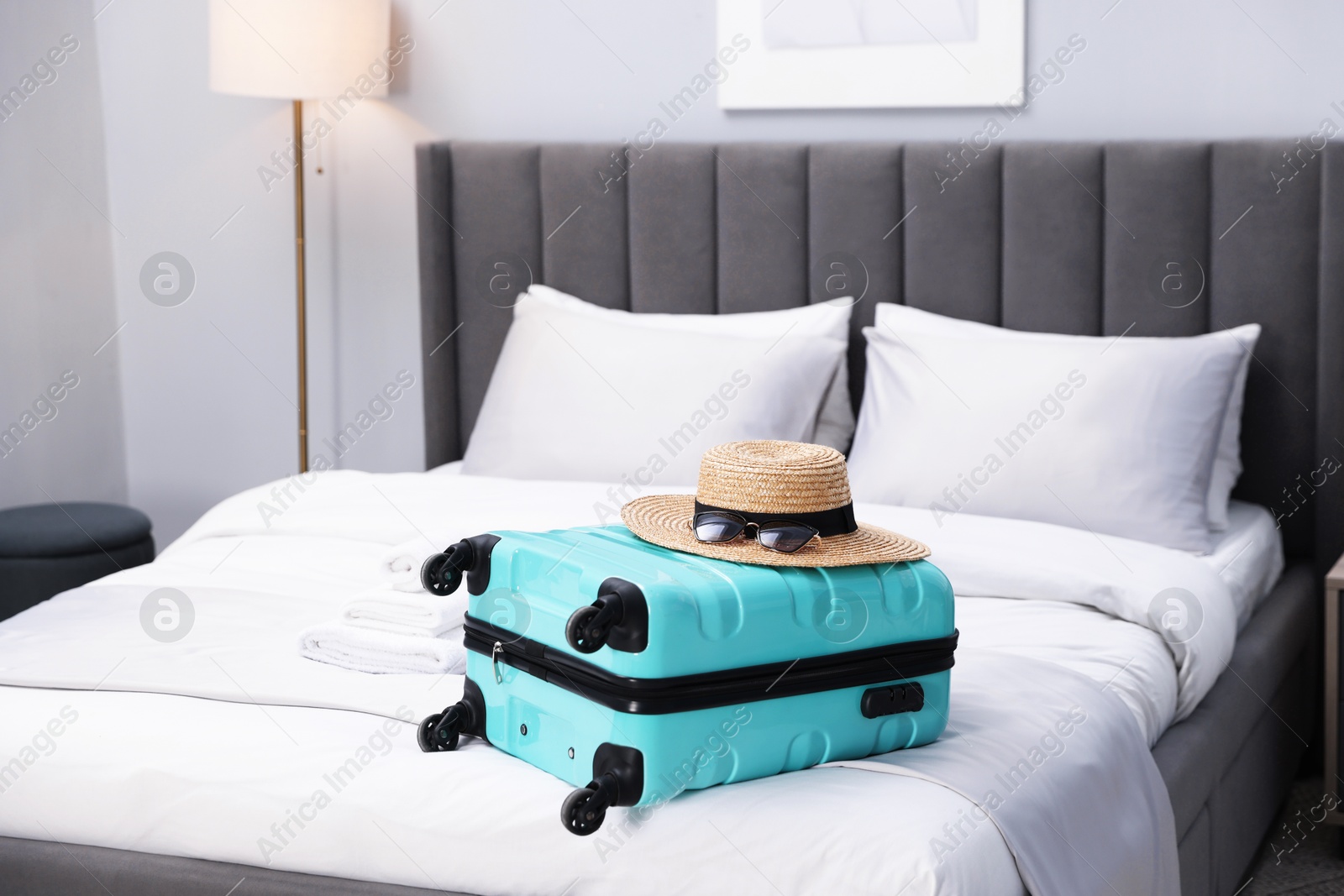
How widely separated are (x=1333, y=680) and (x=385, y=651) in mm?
1597

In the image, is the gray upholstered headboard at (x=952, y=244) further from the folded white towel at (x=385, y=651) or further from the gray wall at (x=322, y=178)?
the folded white towel at (x=385, y=651)

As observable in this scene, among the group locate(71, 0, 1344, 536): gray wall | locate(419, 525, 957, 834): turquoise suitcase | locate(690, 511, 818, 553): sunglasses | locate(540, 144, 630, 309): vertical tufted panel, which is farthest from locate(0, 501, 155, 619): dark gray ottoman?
locate(690, 511, 818, 553): sunglasses

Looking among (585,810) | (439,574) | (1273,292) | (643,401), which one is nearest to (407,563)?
(439,574)

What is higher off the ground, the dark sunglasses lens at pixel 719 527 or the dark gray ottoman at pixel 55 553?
the dark sunglasses lens at pixel 719 527

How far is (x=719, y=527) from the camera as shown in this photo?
1515 mm

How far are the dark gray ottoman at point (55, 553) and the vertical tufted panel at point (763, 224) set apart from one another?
1547mm

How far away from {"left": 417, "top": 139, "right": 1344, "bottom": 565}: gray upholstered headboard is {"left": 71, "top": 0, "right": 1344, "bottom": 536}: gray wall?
0.13 m

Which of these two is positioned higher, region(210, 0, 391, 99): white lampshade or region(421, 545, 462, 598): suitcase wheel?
region(210, 0, 391, 99): white lampshade

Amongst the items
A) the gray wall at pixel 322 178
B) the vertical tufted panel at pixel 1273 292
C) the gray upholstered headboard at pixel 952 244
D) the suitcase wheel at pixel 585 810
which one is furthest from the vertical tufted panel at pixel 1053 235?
the suitcase wheel at pixel 585 810

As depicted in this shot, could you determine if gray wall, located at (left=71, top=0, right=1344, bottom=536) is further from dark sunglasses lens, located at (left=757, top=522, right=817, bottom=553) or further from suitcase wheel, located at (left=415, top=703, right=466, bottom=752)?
suitcase wheel, located at (left=415, top=703, right=466, bottom=752)

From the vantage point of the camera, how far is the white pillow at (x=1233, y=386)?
8.48 feet

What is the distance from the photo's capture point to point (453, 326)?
3387 millimetres

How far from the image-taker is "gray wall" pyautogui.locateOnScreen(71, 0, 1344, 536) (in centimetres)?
322

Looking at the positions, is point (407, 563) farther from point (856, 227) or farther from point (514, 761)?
point (856, 227)
